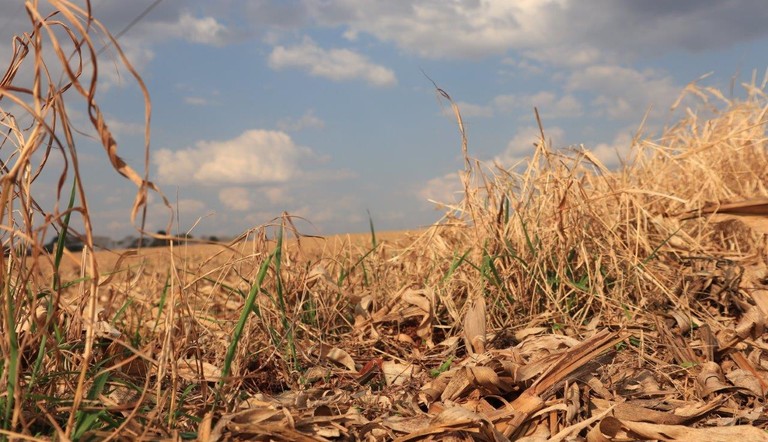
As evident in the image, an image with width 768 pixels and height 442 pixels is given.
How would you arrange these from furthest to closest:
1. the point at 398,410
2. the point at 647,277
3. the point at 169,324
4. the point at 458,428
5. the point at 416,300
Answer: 1. the point at 647,277
2. the point at 416,300
3. the point at 398,410
4. the point at 458,428
5. the point at 169,324

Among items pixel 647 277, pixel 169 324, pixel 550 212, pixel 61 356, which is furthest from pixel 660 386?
pixel 61 356

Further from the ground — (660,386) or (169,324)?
(169,324)

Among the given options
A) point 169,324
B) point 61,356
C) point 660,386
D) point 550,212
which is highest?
point 550,212

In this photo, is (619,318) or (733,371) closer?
(733,371)

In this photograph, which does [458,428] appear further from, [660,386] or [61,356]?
[61,356]

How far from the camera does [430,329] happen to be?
258 cm

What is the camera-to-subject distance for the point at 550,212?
305 cm

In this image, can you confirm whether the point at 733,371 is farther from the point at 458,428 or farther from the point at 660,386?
the point at 458,428

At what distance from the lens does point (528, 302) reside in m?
2.72

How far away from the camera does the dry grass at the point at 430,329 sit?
1.56 metres

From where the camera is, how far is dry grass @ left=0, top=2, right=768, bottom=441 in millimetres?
1562

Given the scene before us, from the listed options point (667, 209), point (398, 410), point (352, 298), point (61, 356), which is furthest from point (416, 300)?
point (667, 209)

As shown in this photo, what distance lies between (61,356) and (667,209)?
2.97 metres

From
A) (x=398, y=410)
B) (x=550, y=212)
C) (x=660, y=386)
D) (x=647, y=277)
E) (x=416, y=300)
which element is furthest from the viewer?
(x=550, y=212)
